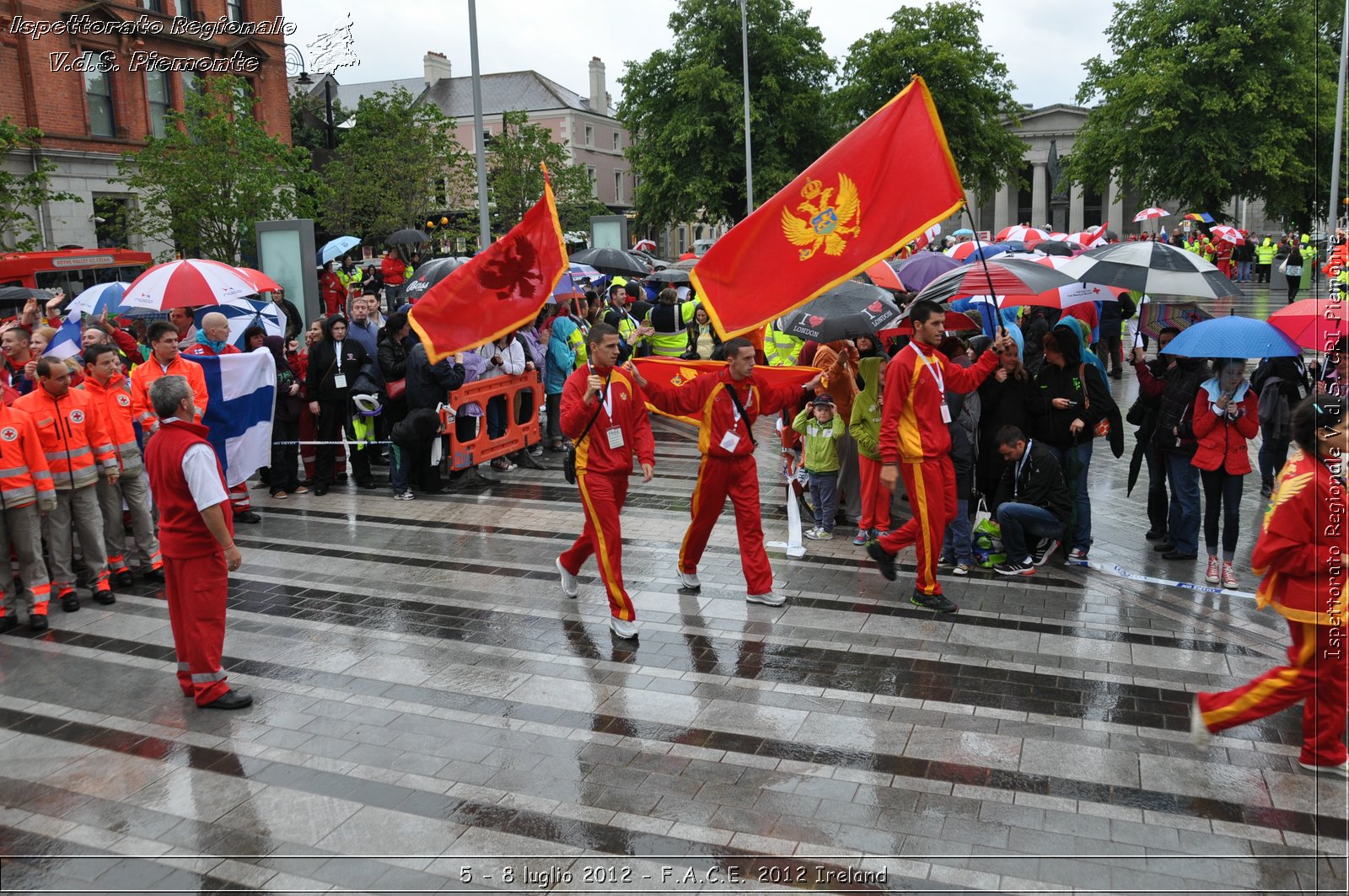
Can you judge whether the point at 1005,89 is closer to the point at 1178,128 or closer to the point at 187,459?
the point at 1178,128

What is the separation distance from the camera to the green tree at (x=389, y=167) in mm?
35406

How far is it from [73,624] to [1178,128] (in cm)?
4060

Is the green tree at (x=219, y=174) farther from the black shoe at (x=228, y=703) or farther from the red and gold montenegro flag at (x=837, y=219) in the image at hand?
the black shoe at (x=228, y=703)

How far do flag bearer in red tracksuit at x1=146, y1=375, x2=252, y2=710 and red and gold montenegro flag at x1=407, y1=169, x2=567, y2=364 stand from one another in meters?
2.35

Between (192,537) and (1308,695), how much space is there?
6005 millimetres

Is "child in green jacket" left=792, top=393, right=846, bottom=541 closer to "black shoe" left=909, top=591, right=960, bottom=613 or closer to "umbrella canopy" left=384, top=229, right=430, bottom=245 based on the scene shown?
"black shoe" left=909, top=591, right=960, bottom=613

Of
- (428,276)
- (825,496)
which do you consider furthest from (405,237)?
(825,496)

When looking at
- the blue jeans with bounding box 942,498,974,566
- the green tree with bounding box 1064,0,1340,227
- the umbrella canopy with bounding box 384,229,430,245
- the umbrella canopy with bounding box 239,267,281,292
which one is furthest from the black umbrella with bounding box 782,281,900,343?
the green tree with bounding box 1064,0,1340,227

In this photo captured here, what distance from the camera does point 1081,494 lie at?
8.68 m

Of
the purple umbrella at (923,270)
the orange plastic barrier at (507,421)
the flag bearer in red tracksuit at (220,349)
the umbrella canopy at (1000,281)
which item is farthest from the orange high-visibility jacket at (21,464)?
the purple umbrella at (923,270)

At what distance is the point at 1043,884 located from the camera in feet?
14.5

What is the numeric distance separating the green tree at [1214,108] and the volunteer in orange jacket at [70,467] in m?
38.6

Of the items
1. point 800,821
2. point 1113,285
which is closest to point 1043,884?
point 800,821

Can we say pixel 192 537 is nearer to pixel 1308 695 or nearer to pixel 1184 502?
pixel 1308 695
